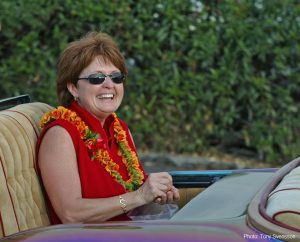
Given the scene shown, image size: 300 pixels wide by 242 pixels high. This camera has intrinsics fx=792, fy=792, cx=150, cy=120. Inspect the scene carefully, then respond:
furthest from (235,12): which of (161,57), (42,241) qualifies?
(42,241)

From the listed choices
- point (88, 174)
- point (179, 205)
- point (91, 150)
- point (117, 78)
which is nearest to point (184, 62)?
point (179, 205)

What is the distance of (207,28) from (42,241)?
4.74 metres

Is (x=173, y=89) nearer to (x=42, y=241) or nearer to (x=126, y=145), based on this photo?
(x=126, y=145)

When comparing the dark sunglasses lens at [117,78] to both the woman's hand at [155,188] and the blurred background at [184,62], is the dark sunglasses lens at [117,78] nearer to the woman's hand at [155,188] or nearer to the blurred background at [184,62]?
the woman's hand at [155,188]

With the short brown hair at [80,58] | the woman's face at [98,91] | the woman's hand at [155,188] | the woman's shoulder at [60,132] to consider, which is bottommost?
the woman's hand at [155,188]

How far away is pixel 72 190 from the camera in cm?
297

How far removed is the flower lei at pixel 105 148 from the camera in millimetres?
3188

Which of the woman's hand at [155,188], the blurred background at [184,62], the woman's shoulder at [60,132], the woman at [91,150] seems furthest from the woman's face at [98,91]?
the blurred background at [184,62]

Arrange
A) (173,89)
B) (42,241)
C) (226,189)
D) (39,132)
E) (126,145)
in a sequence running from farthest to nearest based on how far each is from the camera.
→ (173,89) < (126,145) < (39,132) < (226,189) < (42,241)

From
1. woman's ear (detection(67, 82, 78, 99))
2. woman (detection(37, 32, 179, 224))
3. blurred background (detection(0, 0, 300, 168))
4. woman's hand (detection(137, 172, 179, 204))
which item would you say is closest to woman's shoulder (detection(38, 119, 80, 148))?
woman (detection(37, 32, 179, 224))

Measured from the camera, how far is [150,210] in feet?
11.2

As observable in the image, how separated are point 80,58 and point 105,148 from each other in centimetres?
39

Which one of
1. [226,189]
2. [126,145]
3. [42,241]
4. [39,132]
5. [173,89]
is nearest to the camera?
[42,241]

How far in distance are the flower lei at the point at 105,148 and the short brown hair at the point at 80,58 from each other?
14 cm
